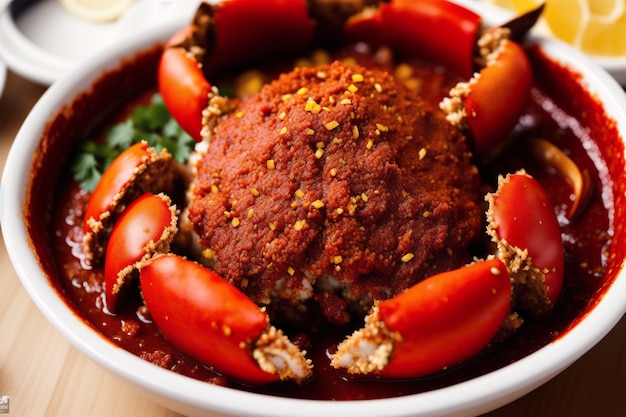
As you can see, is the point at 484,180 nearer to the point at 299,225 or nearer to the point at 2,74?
the point at 299,225

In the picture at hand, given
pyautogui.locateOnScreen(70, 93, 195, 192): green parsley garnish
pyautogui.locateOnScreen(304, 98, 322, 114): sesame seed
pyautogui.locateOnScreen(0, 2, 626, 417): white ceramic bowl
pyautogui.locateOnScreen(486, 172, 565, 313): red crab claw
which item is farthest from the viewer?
pyautogui.locateOnScreen(70, 93, 195, 192): green parsley garnish

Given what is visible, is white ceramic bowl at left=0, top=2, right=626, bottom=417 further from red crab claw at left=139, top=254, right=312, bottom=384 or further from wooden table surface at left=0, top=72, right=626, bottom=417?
wooden table surface at left=0, top=72, right=626, bottom=417

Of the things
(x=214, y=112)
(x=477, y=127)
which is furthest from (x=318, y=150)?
(x=477, y=127)

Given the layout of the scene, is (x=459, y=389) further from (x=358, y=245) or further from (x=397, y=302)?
(x=358, y=245)

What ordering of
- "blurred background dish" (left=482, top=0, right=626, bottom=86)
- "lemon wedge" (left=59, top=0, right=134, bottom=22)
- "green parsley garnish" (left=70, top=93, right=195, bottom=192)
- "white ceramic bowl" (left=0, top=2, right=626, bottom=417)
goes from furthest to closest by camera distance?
"lemon wedge" (left=59, top=0, right=134, bottom=22)
"blurred background dish" (left=482, top=0, right=626, bottom=86)
"green parsley garnish" (left=70, top=93, right=195, bottom=192)
"white ceramic bowl" (left=0, top=2, right=626, bottom=417)

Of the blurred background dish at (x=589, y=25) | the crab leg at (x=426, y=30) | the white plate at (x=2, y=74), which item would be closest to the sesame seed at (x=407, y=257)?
the crab leg at (x=426, y=30)

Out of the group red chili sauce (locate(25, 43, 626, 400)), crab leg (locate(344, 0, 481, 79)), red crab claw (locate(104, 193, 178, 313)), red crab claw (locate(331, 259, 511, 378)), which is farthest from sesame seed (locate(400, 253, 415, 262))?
crab leg (locate(344, 0, 481, 79))
